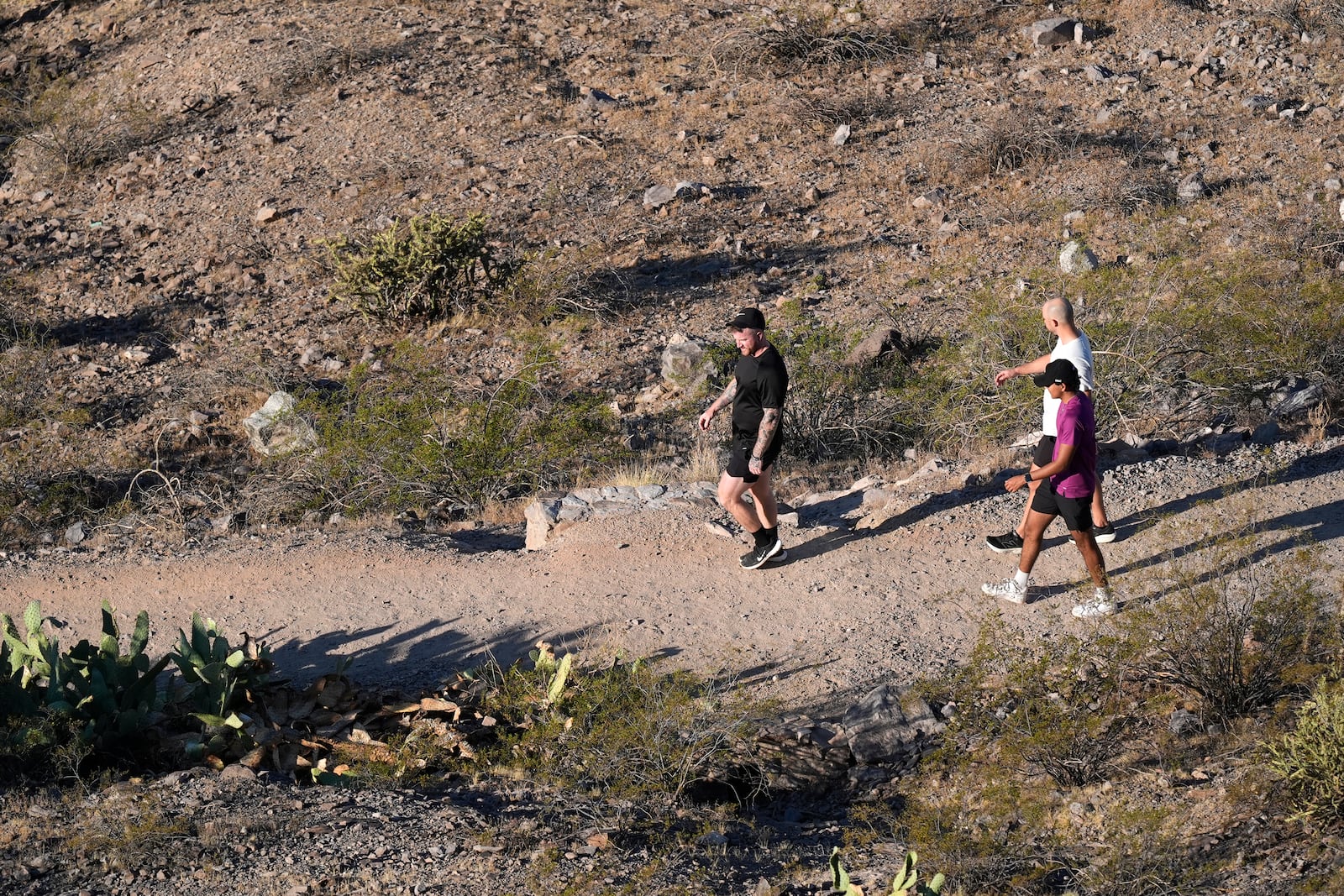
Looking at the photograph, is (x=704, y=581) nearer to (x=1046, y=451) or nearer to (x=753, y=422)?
(x=753, y=422)

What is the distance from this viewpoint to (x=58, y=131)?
16766 millimetres

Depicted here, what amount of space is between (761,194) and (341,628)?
30.0 ft

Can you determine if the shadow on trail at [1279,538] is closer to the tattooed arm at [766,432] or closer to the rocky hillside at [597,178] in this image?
the tattooed arm at [766,432]

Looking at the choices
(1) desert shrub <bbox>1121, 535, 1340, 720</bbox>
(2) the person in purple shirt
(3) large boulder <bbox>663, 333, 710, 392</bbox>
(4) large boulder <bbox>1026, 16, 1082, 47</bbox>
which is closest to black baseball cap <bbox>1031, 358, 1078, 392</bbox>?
(2) the person in purple shirt

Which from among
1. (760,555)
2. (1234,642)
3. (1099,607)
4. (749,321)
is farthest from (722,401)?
(1234,642)

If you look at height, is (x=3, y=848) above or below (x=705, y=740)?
above

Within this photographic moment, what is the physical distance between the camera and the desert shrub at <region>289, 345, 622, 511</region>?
9.55 m

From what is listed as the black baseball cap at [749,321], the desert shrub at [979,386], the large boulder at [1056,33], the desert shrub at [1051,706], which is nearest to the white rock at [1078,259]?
the desert shrub at [979,386]

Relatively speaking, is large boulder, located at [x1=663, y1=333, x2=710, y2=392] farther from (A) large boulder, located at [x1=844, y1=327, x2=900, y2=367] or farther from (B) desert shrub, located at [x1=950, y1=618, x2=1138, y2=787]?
(B) desert shrub, located at [x1=950, y1=618, x2=1138, y2=787]

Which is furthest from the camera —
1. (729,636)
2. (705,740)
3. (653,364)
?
(653,364)

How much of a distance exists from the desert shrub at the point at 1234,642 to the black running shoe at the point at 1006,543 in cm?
132

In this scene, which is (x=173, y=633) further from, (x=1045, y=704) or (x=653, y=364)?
(x=653, y=364)

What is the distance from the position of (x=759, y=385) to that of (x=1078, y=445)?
1740 millimetres

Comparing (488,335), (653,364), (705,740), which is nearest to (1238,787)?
(705,740)
